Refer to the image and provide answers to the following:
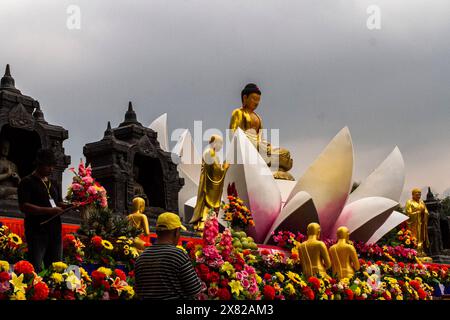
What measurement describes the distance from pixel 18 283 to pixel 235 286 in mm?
2295

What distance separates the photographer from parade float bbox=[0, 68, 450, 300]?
6152 millimetres

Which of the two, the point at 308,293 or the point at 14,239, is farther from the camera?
the point at 308,293

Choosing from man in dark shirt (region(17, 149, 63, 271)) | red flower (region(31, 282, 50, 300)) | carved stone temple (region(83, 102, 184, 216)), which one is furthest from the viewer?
carved stone temple (region(83, 102, 184, 216))

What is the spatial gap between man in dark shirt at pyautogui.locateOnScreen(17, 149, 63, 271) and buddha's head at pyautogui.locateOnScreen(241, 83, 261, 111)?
9.13m

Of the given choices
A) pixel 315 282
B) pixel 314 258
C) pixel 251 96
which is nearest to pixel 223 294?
pixel 315 282

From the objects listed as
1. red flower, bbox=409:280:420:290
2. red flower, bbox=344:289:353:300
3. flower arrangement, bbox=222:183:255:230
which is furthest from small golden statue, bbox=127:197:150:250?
red flower, bbox=409:280:420:290

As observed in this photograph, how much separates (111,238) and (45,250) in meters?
2.26

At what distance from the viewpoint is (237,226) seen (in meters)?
10.5

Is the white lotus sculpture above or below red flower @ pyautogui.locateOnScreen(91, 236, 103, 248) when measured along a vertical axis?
above

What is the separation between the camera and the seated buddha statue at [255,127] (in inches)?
548

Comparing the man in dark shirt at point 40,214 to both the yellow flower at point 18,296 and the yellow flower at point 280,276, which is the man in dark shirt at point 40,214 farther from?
the yellow flower at point 280,276

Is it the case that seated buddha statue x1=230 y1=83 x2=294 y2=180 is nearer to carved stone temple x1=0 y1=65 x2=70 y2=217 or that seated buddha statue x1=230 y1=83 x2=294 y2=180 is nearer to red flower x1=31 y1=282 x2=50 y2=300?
carved stone temple x1=0 y1=65 x2=70 y2=217

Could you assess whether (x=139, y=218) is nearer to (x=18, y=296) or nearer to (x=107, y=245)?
(x=107, y=245)

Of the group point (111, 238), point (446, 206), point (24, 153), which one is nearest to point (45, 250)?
point (111, 238)
